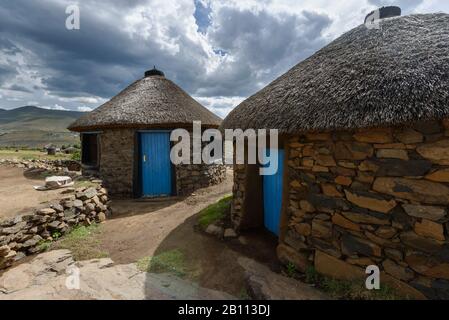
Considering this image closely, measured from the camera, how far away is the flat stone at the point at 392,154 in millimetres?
3027

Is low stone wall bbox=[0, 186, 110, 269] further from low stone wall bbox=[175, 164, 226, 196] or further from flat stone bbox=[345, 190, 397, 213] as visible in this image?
flat stone bbox=[345, 190, 397, 213]

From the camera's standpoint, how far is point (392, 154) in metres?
3.11

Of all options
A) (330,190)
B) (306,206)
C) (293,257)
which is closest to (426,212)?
(330,190)

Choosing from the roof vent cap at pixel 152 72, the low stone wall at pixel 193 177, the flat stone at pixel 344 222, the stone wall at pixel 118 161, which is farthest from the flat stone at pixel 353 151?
the roof vent cap at pixel 152 72

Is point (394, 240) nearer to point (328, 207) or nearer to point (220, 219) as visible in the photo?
point (328, 207)

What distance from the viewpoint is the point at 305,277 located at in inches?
156

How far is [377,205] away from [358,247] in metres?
0.65

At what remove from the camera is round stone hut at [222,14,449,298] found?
287 cm

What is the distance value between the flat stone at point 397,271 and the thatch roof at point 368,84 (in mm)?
1748

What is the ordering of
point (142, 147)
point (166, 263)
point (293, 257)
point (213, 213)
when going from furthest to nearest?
point (142, 147)
point (213, 213)
point (166, 263)
point (293, 257)

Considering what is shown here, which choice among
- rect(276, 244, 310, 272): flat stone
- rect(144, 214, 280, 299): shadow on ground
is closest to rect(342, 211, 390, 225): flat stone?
rect(276, 244, 310, 272): flat stone

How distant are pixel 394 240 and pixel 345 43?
355 centimetres

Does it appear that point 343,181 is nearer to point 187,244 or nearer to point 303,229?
point 303,229
